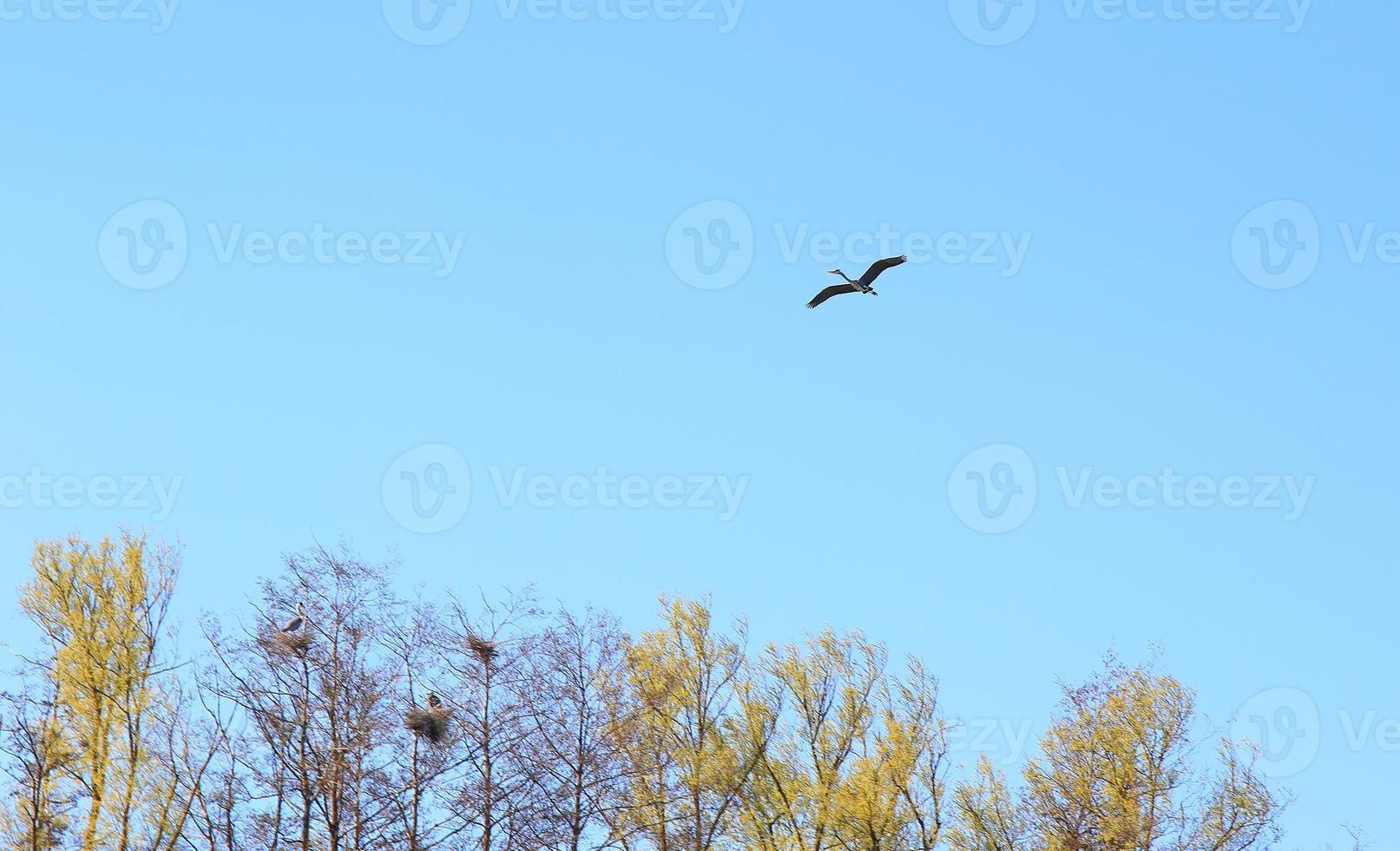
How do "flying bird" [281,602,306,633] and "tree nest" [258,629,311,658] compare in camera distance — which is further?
"flying bird" [281,602,306,633]

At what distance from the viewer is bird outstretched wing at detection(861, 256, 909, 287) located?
94.0ft

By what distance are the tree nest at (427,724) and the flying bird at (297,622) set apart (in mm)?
2395

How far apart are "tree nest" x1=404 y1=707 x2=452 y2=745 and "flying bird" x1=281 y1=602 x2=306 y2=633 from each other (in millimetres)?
2395

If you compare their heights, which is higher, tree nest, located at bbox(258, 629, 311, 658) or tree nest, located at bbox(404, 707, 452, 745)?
tree nest, located at bbox(258, 629, 311, 658)

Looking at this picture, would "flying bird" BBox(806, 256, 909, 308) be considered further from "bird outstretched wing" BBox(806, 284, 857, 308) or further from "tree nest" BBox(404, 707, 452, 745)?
"tree nest" BBox(404, 707, 452, 745)

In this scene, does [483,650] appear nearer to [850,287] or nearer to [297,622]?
[297,622]

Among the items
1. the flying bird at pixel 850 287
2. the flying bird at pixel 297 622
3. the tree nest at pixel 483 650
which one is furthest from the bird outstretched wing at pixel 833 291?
the flying bird at pixel 297 622

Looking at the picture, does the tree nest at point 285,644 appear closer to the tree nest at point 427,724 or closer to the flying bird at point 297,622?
the flying bird at point 297,622

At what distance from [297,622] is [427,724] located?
9.42ft

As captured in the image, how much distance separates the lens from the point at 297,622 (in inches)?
1249

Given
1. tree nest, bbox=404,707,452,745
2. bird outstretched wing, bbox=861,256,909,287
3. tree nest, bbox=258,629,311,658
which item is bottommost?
tree nest, bbox=404,707,452,745

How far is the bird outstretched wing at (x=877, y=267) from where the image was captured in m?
28.6

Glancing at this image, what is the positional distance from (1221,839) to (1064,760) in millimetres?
3602

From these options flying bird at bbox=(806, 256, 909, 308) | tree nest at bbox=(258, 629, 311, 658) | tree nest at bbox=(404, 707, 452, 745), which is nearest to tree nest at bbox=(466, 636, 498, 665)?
tree nest at bbox=(404, 707, 452, 745)
